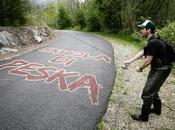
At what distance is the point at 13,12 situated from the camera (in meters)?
15.6

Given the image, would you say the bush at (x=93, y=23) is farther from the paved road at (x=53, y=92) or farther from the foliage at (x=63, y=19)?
the paved road at (x=53, y=92)

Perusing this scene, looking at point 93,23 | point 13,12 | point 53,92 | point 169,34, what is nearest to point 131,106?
point 53,92

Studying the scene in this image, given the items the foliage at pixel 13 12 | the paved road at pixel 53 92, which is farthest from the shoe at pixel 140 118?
the foliage at pixel 13 12

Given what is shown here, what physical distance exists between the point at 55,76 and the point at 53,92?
5.46ft

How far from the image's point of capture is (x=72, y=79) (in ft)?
27.8

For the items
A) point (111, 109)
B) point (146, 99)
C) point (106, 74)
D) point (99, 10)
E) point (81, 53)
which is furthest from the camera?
point (99, 10)

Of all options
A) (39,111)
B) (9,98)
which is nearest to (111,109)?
(39,111)

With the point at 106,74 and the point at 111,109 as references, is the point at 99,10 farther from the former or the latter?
the point at 111,109

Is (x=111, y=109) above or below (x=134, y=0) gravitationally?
below

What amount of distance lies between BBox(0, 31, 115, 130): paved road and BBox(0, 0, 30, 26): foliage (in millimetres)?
4365

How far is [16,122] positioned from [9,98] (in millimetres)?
1502

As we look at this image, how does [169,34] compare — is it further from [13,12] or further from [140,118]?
[13,12]

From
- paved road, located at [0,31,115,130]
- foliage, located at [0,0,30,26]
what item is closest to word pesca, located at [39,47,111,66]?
paved road, located at [0,31,115,130]

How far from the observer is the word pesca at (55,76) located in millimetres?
7508
